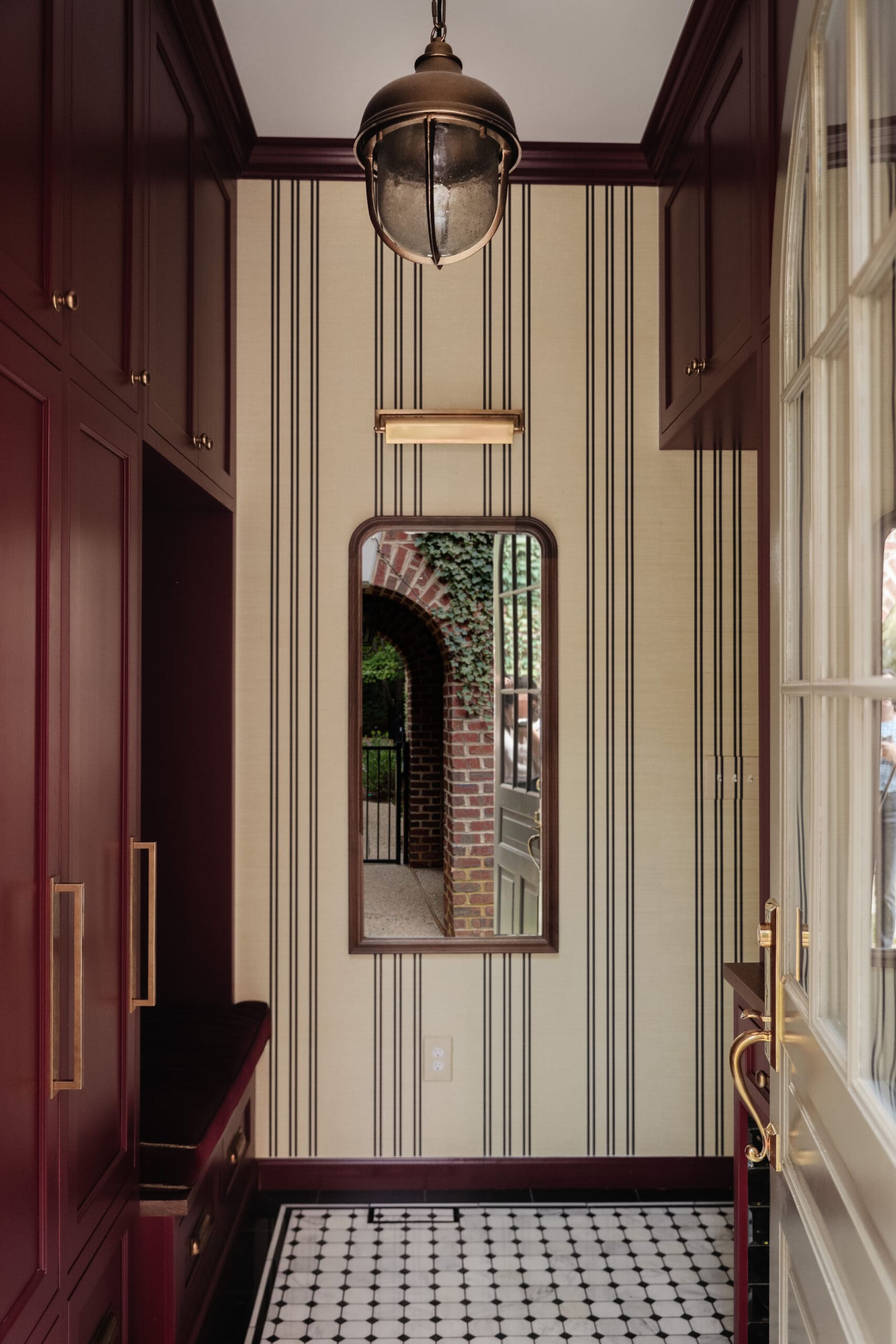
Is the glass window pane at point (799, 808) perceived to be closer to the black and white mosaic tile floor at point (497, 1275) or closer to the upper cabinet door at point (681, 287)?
the upper cabinet door at point (681, 287)

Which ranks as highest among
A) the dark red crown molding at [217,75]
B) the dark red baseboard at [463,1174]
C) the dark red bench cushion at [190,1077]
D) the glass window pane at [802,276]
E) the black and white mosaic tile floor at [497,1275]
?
the dark red crown molding at [217,75]

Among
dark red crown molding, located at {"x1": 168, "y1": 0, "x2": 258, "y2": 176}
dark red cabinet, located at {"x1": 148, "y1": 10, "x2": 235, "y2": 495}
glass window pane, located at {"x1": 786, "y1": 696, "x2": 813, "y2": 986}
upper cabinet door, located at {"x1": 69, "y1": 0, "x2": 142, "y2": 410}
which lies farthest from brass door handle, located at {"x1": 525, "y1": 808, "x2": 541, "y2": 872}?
dark red crown molding, located at {"x1": 168, "y1": 0, "x2": 258, "y2": 176}

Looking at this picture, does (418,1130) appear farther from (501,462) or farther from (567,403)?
(567,403)

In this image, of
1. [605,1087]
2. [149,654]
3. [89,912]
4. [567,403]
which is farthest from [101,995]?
[567,403]

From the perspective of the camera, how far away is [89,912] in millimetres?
1559

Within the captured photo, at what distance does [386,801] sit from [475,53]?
2.05 meters

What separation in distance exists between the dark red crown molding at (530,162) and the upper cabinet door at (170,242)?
56cm

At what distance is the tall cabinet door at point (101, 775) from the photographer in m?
1.50

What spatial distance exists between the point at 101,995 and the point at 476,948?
1435 mm

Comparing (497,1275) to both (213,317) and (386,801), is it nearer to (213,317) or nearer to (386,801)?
(386,801)

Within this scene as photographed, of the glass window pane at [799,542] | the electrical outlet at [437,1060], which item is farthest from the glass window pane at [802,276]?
the electrical outlet at [437,1060]

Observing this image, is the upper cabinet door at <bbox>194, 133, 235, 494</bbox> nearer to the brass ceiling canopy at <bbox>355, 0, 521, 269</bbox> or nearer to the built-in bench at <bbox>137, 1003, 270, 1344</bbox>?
the brass ceiling canopy at <bbox>355, 0, 521, 269</bbox>

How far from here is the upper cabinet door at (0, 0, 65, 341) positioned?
49.1 inches

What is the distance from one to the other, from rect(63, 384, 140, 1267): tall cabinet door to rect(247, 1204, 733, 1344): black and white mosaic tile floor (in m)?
0.90
